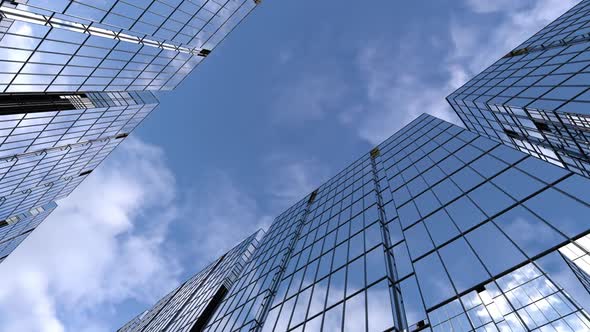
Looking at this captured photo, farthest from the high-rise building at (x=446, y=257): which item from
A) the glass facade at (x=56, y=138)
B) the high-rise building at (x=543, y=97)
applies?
the glass facade at (x=56, y=138)

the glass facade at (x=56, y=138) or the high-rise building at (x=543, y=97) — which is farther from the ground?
the glass facade at (x=56, y=138)

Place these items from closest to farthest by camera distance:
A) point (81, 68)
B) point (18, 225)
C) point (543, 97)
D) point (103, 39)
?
point (543, 97), point (103, 39), point (81, 68), point (18, 225)

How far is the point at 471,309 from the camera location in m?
10.3

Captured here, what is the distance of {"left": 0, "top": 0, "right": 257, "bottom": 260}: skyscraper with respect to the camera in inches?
830

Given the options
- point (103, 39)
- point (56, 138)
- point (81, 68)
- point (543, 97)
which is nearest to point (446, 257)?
point (543, 97)

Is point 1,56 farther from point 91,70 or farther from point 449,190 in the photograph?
point 449,190

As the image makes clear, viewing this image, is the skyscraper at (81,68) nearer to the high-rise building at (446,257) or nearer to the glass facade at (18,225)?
the glass facade at (18,225)

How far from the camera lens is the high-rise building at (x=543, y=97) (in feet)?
53.5

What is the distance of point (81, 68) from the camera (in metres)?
26.9

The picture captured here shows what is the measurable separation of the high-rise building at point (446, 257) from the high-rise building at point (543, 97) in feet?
9.43

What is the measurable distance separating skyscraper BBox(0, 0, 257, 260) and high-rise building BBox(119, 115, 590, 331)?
66.8 ft

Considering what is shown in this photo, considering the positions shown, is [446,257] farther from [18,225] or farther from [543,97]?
[18,225]

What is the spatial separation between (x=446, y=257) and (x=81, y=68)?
28857 millimetres

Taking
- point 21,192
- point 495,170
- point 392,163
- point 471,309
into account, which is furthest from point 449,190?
point 21,192
